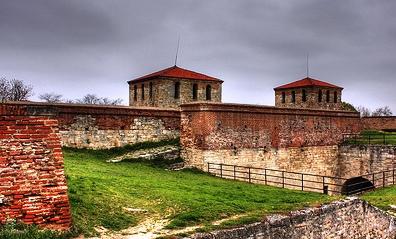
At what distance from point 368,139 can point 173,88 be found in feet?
45.5

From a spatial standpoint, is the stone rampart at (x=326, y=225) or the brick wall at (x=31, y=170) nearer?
the brick wall at (x=31, y=170)

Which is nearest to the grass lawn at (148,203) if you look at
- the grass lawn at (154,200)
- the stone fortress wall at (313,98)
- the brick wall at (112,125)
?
the grass lawn at (154,200)

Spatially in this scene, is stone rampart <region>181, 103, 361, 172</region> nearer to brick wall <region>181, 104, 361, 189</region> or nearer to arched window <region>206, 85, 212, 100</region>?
brick wall <region>181, 104, 361, 189</region>

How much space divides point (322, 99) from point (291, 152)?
19.3 meters

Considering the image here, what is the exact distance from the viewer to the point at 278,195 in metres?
14.4

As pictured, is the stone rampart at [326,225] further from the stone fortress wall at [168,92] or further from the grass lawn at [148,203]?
the stone fortress wall at [168,92]

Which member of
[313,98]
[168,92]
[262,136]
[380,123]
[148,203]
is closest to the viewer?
[148,203]

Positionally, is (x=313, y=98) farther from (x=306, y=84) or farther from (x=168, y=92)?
(x=168, y=92)

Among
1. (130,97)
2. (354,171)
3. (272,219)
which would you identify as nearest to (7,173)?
(272,219)

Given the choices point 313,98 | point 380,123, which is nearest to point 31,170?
point 380,123

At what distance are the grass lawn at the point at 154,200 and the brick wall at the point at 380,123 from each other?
24.6 metres

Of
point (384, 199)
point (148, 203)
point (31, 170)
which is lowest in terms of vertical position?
point (384, 199)

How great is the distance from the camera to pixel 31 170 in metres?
7.27

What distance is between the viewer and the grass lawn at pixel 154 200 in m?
9.05
